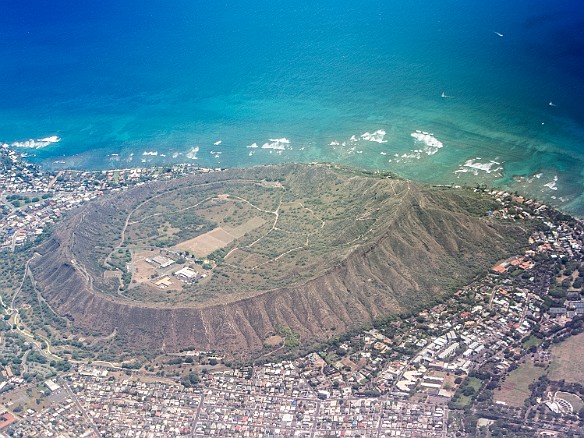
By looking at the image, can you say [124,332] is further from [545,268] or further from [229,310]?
[545,268]

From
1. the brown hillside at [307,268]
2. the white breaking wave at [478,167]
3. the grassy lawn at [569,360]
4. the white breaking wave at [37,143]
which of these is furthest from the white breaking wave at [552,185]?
the white breaking wave at [37,143]

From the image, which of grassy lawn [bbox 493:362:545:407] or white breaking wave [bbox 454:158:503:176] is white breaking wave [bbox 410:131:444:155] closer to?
white breaking wave [bbox 454:158:503:176]

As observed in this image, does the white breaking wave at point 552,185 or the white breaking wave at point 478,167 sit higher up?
the white breaking wave at point 478,167

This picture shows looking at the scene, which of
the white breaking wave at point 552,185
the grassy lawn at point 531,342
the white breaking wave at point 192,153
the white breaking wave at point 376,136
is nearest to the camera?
the grassy lawn at point 531,342

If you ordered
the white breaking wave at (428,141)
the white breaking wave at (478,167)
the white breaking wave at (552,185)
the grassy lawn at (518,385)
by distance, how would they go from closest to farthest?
the grassy lawn at (518,385) → the white breaking wave at (552,185) → the white breaking wave at (478,167) → the white breaking wave at (428,141)

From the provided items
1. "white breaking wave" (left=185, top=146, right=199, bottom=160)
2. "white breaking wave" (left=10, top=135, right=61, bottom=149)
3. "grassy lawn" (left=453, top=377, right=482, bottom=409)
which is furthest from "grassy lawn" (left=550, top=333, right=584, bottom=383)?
"white breaking wave" (left=10, top=135, right=61, bottom=149)

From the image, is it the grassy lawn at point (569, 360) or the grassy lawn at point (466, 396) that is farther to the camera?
the grassy lawn at point (569, 360)

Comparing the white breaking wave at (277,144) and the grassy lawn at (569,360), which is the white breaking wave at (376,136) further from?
the grassy lawn at (569,360)

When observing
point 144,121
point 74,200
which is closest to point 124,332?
point 74,200
